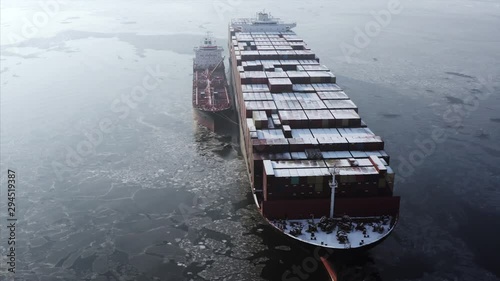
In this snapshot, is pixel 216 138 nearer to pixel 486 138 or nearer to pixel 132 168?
pixel 132 168

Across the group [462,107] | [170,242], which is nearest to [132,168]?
[170,242]

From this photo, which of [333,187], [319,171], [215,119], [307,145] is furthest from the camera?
[215,119]

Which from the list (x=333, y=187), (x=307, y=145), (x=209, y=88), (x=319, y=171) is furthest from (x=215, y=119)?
(x=333, y=187)

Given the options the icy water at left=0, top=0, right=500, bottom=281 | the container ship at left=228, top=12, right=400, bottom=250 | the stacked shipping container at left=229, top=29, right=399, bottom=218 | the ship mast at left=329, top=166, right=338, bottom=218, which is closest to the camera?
the ship mast at left=329, top=166, right=338, bottom=218

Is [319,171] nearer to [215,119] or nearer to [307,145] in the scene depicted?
[307,145]

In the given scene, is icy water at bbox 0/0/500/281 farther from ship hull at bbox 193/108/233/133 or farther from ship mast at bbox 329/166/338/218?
ship mast at bbox 329/166/338/218

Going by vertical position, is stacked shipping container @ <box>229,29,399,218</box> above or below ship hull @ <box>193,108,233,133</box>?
above

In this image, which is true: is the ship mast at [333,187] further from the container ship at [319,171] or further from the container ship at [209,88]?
the container ship at [209,88]

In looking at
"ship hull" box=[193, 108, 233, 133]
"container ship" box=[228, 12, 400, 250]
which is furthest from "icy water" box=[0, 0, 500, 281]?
"container ship" box=[228, 12, 400, 250]

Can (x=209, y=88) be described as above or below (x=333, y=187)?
above
